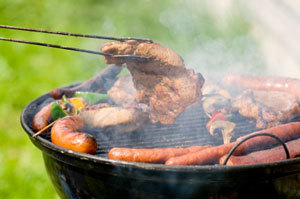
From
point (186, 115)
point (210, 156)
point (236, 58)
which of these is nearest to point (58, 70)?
point (236, 58)

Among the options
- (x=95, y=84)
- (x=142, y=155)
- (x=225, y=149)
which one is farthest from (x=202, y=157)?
(x=95, y=84)

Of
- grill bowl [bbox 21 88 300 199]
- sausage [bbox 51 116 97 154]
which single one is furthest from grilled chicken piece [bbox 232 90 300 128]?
sausage [bbox 51 116 97 154]

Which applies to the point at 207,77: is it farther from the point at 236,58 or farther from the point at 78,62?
the point at 78,62

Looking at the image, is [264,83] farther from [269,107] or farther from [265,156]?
[265,156]

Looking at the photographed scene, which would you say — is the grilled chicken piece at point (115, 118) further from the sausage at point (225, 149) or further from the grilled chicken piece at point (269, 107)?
the grilled chicken piece at point (269, 107)

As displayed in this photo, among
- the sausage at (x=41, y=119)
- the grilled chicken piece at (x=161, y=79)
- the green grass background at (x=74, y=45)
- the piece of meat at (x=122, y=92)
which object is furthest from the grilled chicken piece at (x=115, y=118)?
the green grass background at (x=74, y=45)

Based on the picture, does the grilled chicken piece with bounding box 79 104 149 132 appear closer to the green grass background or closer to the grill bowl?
the grill bowl
